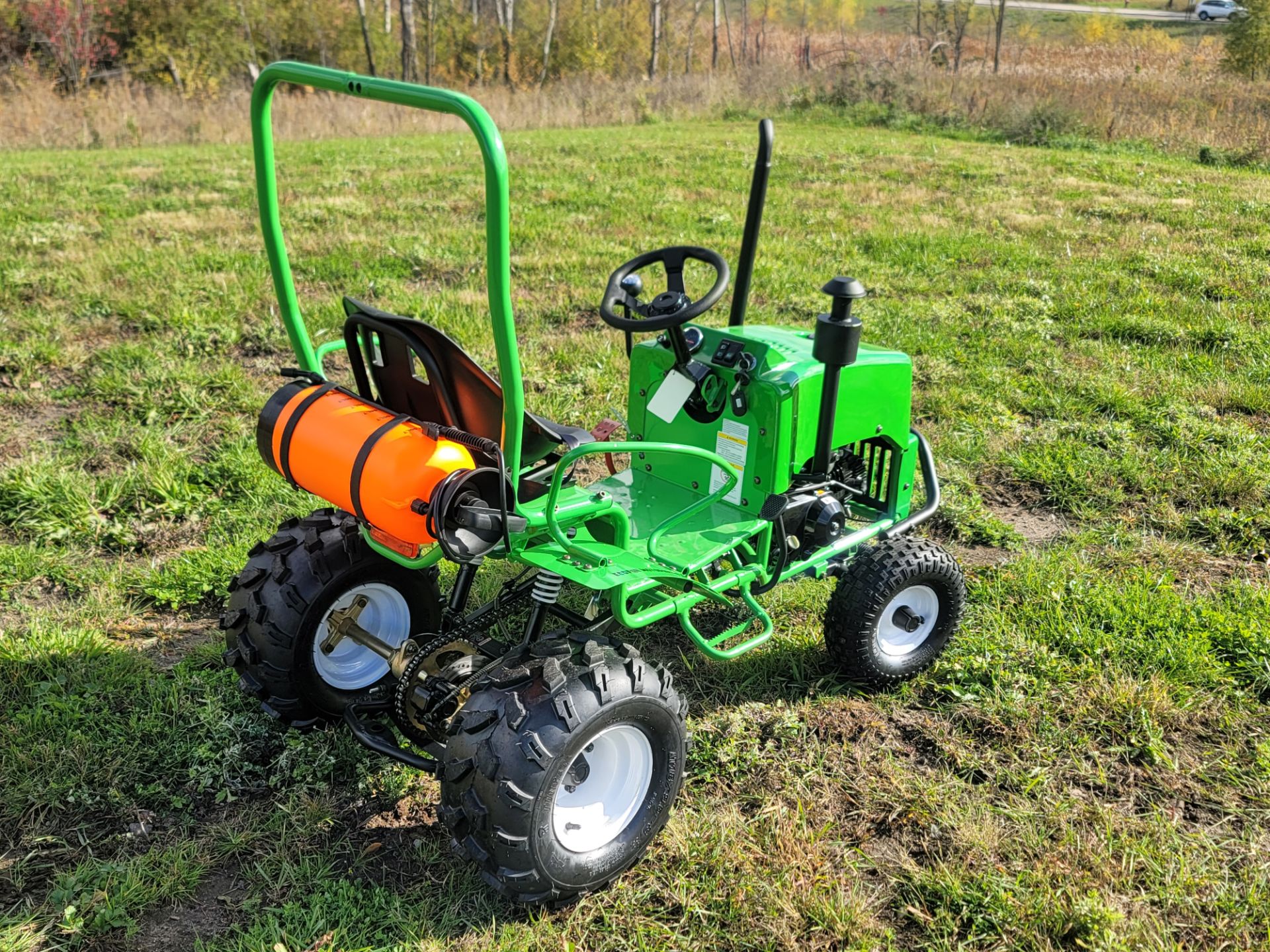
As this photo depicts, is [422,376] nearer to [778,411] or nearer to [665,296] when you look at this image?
[665,296]

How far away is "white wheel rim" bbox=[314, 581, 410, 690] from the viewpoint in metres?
3.23

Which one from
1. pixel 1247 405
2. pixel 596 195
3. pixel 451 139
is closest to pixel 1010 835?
pixel 1247 405

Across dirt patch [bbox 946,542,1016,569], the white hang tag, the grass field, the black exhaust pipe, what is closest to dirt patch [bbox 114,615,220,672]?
the grass field

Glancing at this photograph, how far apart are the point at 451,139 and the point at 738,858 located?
48.3ft

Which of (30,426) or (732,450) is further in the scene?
(30,426)

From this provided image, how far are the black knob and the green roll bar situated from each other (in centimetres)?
119

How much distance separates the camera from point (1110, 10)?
1960 inches

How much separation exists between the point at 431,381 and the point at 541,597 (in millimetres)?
748

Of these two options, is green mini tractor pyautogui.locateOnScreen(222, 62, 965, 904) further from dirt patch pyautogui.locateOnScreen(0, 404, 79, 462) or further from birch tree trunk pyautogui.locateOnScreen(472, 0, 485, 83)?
birch tree trunk pyautogui.locateOnScreen(472, 0, 485, 83)

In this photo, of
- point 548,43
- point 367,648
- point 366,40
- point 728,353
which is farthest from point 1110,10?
point 367,648

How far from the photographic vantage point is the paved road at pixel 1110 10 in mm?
47625

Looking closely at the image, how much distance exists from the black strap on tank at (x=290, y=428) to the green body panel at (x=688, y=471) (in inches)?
5.9

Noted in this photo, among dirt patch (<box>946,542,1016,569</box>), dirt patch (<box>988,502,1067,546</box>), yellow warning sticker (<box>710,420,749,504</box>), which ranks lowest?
dirt patch (<box>946,542,1016,569</box>)

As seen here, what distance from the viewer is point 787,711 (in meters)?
→ 3.38
